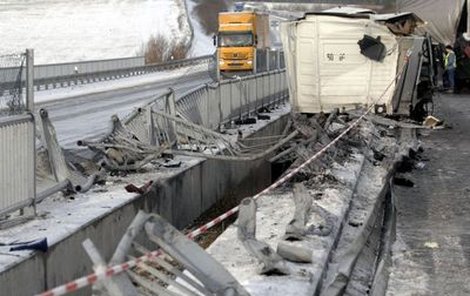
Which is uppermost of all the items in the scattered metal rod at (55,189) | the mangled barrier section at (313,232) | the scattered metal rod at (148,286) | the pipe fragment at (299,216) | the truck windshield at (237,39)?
the truck windshield at (237,39)

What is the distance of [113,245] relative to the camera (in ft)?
25.8

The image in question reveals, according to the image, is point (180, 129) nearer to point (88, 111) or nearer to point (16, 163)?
point (16, 163)

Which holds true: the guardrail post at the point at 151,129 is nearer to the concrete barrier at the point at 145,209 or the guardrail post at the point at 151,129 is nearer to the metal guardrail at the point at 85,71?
the concrete barrier at the point at 145,209

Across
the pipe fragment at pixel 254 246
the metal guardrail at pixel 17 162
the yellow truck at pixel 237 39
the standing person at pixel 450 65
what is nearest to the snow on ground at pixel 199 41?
the yellow truck at pixel 237 39

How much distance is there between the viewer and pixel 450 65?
31562 mm

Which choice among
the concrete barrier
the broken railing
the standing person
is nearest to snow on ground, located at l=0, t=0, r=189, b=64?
the standing person

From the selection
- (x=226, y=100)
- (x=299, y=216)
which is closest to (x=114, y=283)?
(x=299, y=216)

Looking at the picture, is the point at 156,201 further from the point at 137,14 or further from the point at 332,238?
the point at 137,14

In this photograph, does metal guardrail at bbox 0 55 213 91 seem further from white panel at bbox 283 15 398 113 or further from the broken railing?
the broken railing

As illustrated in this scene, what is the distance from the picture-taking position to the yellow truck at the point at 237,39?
152 feet

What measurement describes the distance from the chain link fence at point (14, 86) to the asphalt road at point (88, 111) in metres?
5.21

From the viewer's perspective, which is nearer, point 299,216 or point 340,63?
point 299,216

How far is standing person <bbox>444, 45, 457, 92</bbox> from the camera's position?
31.0 metres

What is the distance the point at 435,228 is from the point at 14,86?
17.3 ft
